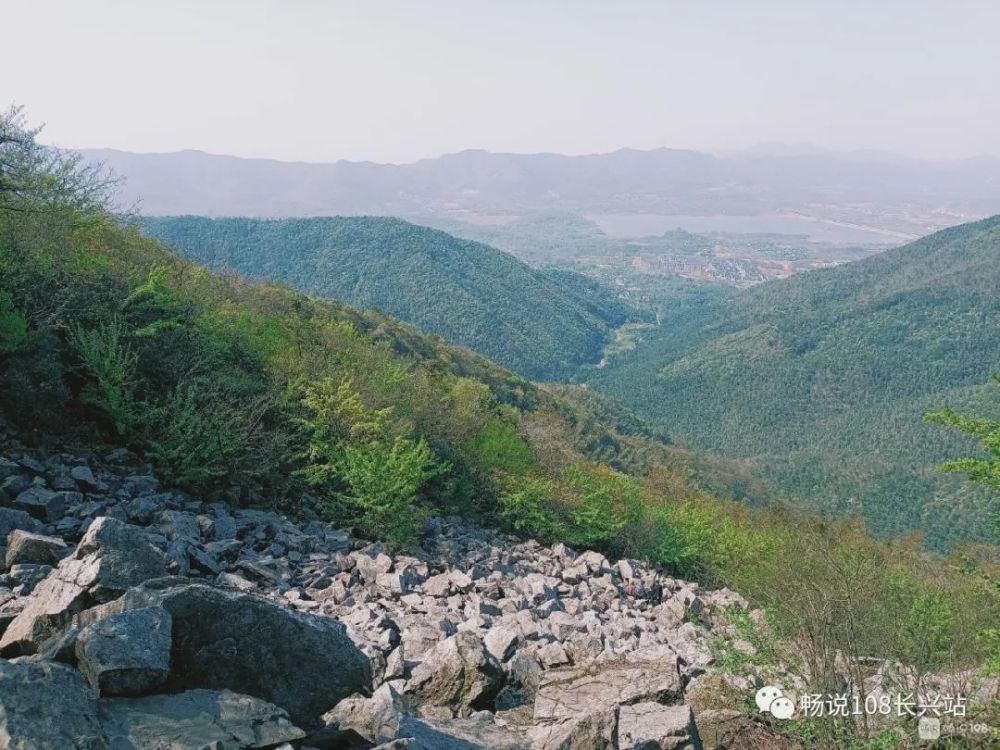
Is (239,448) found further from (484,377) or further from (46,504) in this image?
(484,377)

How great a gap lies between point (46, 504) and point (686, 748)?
9.32 metres

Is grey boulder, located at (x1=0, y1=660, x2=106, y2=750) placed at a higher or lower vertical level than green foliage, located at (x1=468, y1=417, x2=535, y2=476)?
higher

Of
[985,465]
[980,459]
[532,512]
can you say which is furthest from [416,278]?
[985,465]

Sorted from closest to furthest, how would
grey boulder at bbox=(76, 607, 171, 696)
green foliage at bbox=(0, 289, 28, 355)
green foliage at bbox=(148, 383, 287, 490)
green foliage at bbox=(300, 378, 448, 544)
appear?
grey boulder at bbox=(76, 607, 171, 696) → green foliage at bbox=(0, 289, 28, 355) → green foliage at bbox=(148, 383, 287, 490) → green foliage at bbox=(300, 378, 448, 544)

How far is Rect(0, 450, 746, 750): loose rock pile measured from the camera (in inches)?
211

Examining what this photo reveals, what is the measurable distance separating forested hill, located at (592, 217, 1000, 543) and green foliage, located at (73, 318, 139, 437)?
87.8 meters

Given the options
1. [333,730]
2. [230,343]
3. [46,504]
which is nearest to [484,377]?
[230,343]

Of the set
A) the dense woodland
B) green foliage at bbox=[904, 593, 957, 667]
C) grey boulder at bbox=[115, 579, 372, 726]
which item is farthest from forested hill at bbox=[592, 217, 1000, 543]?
grey boulder at bbox=[115, 579, 372, 726]

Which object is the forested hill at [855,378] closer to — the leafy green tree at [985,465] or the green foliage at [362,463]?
the green foliage at [362,463]

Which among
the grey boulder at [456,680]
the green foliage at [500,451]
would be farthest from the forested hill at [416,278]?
the grey boulder at [456,680]

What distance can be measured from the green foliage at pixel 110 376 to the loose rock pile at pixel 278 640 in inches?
31.6

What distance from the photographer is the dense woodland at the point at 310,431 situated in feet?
36.9

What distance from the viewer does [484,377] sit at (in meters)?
60.7

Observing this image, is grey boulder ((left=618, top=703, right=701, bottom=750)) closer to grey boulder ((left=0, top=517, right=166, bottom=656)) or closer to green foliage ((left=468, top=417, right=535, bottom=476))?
grey boulder ((left=0, top=517, right=166, bottom=656))
